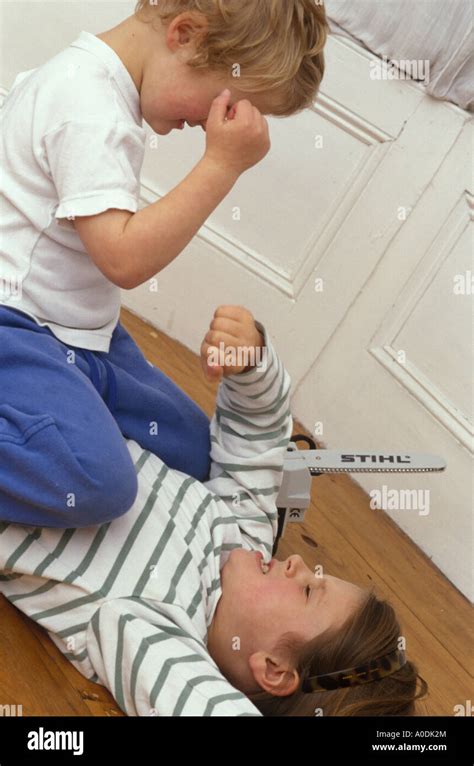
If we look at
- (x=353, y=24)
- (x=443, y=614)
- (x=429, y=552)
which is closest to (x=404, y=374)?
(x=429, y=552)

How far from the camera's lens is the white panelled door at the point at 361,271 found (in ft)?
6.11

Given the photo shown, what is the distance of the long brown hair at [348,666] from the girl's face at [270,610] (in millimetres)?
14

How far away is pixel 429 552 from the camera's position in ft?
6.12

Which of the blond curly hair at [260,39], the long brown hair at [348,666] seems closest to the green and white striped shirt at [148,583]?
the long brown hair at [348,666]

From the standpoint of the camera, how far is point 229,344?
50.6 inches

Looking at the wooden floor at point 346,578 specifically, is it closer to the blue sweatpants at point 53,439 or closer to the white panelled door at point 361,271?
the white panelled door at point 361,271

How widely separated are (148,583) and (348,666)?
25cm

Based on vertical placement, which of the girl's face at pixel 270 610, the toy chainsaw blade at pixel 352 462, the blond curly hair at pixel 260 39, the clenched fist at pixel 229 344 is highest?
the blond curly hair at pixel 260 39

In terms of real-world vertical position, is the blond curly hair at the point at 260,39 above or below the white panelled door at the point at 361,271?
above

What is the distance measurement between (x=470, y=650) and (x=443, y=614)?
0.28 ft

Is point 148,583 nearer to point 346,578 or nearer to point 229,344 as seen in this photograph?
point 229,344

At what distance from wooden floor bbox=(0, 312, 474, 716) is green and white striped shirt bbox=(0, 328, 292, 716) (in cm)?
3

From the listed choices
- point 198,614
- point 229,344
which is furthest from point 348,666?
point 229,344
